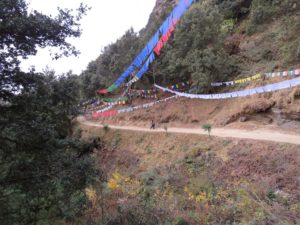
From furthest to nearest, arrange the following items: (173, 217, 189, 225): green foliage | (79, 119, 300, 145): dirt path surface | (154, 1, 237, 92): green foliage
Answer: (154, 1, 237, 92): green foliage, (79, 119, 300, 145): dirt path surface, (173, 217, 189, 225): green foliage

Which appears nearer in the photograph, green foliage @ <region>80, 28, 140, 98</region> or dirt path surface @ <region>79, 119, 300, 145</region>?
dirt path surface @ <region>79, 119, 300, 145</region>

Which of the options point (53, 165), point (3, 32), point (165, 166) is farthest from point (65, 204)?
point (165, 166)

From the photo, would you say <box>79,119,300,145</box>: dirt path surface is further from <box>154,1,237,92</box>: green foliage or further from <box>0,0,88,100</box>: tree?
<box>0,0,88,100</box>: tree

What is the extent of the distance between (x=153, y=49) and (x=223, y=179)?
1303 centimetres

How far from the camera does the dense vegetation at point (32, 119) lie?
7102mm

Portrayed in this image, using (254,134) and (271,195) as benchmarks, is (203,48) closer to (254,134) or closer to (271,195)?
(254,134)

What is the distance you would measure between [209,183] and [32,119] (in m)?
8.82

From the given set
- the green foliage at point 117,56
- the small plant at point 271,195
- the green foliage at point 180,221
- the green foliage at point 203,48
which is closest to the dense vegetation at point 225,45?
the green foliage at point 203,48

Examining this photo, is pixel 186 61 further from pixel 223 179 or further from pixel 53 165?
pixel 53 165

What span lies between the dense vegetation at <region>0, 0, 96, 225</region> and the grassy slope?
11.0ft

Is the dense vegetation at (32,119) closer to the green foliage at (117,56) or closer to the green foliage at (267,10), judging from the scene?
the green foliage at (267,10)

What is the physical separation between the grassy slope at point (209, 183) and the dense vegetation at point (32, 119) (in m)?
3.35

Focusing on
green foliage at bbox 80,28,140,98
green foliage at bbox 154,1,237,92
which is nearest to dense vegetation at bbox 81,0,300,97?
green foliage at bbox 154,1,237,92

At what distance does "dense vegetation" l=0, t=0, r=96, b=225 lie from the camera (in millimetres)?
7102
